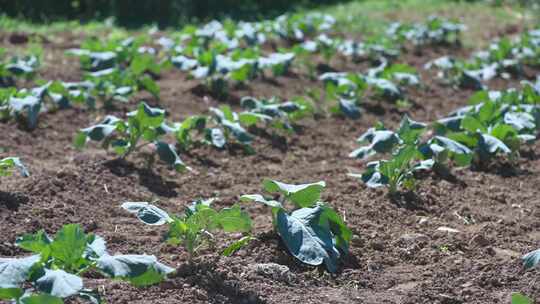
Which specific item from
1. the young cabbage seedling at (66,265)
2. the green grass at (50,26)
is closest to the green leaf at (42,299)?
the young cabbage seedling at (66,265)

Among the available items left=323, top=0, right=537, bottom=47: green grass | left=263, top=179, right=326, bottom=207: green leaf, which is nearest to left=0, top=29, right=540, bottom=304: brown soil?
left=263, top=179, right=326, bottom=207: green leaf

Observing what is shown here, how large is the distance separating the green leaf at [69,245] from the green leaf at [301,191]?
43.5 inches

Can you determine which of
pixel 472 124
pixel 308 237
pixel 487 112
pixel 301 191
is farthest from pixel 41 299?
pixel 487 112

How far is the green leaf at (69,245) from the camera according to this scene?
3.67 metres

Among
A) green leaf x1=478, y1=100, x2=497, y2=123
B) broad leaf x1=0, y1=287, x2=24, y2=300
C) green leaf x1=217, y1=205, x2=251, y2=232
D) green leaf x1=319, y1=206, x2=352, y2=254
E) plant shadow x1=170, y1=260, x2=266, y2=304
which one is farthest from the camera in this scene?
green leaf x1=478, y1=100, x2=497, y2=123

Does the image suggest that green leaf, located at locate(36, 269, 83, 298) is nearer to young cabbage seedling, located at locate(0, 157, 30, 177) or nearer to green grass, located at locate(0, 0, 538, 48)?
young cabbage seedling, located at locate(0, 157, 30, 177)

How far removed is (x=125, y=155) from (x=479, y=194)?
2.32 m

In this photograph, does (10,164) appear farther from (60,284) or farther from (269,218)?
(60,284)

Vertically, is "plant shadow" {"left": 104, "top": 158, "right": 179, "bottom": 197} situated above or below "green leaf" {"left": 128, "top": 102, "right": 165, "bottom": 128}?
below

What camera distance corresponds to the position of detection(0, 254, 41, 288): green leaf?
137 inches

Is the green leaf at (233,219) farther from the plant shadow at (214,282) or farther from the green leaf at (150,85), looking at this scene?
the green leaf at (150,85)

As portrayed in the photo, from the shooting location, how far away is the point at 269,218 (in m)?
5.27

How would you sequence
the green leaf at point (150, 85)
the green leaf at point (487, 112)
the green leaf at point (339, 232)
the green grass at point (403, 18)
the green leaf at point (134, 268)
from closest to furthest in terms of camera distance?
the green leaf at point (134, 268), the green leaf at point (339, 232), the green leaf at point (487, 112), the green leaf at point (150, 85), the green grass at point (403, 18)

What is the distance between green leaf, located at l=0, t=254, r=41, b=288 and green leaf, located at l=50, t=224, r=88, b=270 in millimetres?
100
